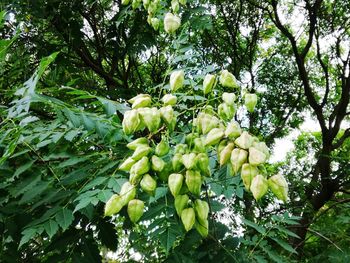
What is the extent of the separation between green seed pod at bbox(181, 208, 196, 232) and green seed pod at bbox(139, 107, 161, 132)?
22cm

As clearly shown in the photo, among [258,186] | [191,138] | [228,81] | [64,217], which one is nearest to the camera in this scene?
[258,186]

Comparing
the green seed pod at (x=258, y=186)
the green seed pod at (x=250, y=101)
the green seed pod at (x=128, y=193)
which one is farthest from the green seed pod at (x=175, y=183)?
the green seed pod at (x=250, y=101)

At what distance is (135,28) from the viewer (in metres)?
4.05

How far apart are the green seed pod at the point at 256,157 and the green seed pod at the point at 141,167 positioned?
27cm

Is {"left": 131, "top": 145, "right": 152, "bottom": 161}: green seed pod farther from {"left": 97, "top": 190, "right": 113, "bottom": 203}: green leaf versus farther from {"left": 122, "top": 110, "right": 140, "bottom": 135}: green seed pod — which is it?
{"left": 97, "top": 190, "right": 113, "bottom": 203}: green leaf

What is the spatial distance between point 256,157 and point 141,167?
29 centimetres

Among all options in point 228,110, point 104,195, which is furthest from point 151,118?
point 104,195

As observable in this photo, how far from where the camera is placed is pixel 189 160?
3.57 feet

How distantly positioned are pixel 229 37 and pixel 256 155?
22.3 feet

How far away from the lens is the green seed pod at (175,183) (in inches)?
42.5

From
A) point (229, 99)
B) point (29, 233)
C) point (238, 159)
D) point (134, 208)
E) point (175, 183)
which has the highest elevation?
point (229, 99)

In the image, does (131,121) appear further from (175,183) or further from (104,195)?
(104,195)

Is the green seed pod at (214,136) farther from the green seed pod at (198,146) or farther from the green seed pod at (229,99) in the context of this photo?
the green seed pod at (229,99)

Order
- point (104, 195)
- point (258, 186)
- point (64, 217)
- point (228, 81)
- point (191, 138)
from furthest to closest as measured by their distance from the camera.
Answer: point (64, 217) → point (104, 195) → point (228, 81) → point (191, 138) → point (258, 186)
